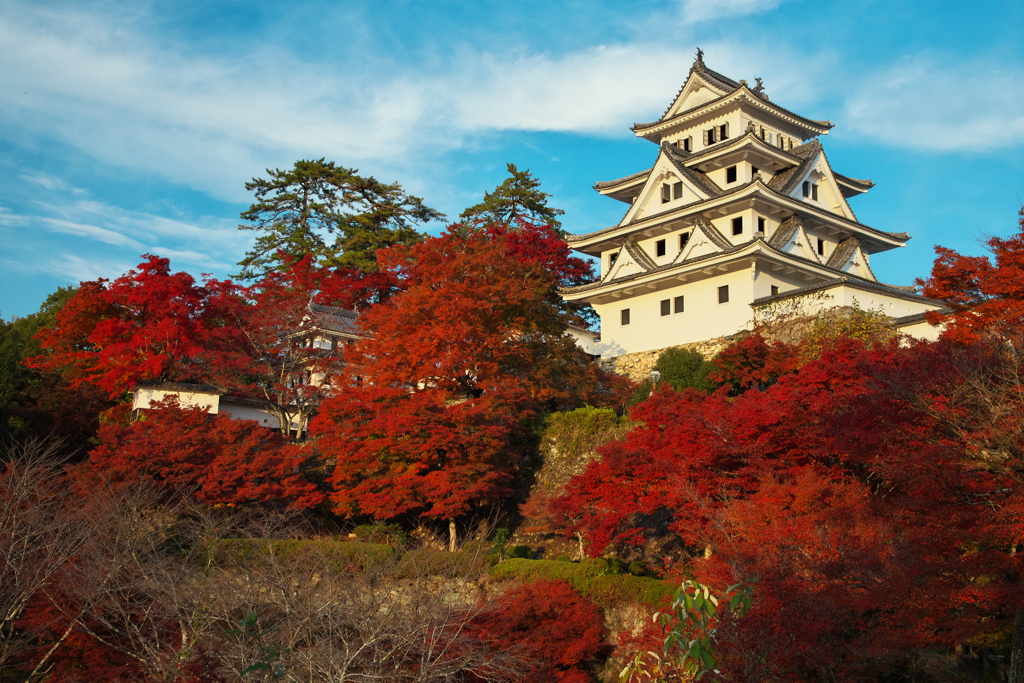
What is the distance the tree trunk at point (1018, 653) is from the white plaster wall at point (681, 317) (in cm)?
1722

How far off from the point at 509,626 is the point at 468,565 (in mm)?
3535

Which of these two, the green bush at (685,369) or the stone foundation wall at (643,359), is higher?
the stone foundation wall at (643,359)

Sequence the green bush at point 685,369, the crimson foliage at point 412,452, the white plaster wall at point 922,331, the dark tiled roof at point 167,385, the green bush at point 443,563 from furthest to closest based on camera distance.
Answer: the dark tiled roof at point 167,385 < the green bush at point 685,369 < the white plaster wall at point 922,331 < the crimson foliage at point 412,452 < the green bush at point 443,563

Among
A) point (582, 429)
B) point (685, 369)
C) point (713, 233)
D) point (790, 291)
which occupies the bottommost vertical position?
point (582, 429)

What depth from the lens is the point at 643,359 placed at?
31.1 m

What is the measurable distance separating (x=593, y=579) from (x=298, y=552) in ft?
23.4

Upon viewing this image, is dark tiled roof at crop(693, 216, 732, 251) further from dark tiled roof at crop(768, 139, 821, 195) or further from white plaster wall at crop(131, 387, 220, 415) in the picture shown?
white plaster wall at crop(131, 387, 220, 415)

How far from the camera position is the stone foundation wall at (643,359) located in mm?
28719

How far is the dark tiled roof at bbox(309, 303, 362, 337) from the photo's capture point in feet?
111

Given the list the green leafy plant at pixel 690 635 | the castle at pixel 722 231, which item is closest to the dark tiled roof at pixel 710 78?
the castle at pixel 722 231

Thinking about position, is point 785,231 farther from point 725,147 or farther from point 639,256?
point 639,256

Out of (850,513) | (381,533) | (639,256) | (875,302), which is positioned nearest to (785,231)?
(875,302)

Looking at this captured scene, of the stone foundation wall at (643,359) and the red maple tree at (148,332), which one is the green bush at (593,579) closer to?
the stone foundation wall at (643,359)

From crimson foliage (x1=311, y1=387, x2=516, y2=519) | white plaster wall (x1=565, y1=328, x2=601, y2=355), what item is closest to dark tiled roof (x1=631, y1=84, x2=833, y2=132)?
white plaster wall (x1=565, y1=328, x2=601, y2=355)
